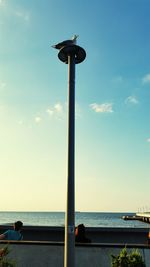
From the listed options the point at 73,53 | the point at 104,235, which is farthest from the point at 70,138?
the point at 104,235

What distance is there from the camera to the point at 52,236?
13.3 meters

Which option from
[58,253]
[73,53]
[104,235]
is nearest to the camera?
[73,53]

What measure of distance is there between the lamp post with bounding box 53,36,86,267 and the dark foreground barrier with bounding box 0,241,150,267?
1.92 m

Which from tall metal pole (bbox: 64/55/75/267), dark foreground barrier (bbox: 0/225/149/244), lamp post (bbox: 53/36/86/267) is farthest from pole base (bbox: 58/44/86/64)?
dark foreground barrier (bbox: 0/225/149/244)

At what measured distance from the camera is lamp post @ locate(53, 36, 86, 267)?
6664 mm

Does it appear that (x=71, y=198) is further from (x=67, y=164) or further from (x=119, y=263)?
(x=119, y=263)

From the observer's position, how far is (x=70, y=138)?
24.0 feet

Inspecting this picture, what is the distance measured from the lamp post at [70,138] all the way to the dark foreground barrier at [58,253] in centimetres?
192

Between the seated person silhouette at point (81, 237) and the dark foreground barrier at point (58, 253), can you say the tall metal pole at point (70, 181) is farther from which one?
the seated person silhouette at point (81, 237)

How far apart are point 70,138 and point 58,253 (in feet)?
10.6

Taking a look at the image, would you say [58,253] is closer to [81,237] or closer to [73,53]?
[81,237]

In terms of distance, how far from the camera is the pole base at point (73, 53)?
7.91 meters

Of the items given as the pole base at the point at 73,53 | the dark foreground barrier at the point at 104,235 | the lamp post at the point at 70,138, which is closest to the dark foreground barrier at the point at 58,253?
the lamp post at the point at 70,138

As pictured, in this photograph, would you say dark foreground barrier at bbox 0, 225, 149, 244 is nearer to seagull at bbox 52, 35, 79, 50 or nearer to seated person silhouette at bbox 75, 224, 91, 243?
seated person silhouette at bbox 75, 224, 91, 243
